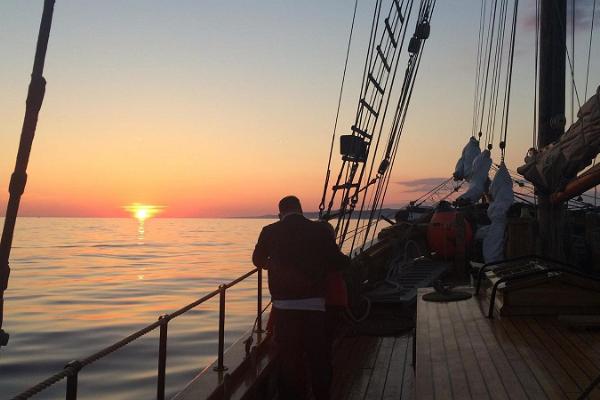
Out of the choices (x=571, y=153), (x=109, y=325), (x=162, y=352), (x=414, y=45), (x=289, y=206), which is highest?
(x=414, y=45)

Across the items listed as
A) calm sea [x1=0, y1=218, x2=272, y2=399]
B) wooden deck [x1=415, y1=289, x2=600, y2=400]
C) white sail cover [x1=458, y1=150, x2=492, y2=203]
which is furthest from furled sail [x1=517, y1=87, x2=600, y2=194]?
white sail cover [x1=458, y1=150, x2=492, y2=203]

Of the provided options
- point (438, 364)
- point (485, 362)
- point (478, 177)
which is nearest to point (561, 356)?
point (485, 362)

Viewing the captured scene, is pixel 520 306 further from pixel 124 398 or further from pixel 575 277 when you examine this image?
pixel 124 398

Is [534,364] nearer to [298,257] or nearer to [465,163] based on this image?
[298,257]

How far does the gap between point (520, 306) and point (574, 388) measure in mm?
2433

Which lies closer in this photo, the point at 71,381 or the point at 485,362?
the point at 71,381

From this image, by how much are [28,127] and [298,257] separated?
2.76m

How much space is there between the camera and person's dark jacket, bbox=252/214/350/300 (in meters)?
4.82

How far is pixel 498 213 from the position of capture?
12273 mm

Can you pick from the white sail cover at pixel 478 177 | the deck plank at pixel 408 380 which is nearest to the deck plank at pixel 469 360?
the deck plank at pixel 408 380

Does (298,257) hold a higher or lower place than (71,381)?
higher

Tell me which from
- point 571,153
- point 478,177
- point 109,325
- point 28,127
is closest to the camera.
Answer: point 28,127

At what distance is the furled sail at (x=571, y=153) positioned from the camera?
193 inches

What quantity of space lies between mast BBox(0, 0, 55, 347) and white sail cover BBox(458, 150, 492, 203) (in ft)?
46.7
